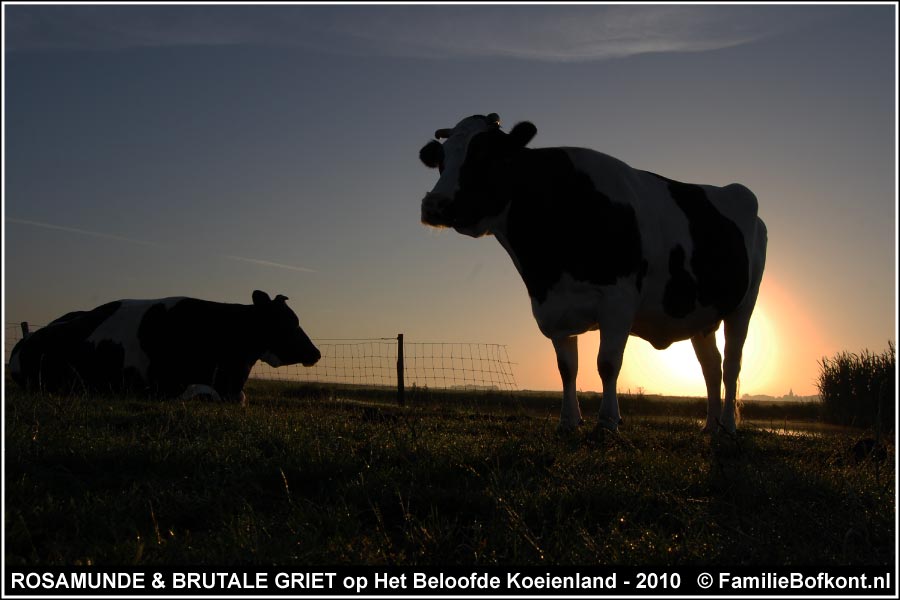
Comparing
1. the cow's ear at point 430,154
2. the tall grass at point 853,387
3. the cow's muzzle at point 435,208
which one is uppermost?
the cow's ear at point 430,154

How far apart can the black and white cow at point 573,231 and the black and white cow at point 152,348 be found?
4339mm

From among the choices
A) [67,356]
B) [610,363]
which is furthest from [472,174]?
[67,356]

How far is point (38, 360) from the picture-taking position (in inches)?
451

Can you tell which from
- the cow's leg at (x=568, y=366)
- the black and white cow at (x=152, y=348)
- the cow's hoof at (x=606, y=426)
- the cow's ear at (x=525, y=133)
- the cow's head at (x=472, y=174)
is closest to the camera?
the cow's hoof at (x=606, y=426)

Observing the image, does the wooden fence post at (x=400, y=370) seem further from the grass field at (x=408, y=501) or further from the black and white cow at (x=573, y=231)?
the grass field at (x=408, y=501)

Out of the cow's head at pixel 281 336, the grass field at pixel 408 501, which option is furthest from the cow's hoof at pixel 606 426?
the cow's head at pixel 281 336

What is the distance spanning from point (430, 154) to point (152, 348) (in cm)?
489

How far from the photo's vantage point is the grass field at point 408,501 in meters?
3.53

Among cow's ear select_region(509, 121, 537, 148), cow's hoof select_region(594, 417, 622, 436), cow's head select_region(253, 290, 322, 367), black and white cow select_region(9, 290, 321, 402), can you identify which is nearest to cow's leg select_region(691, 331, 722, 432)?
cow's hoof select_region(594, 417, 622, 436)

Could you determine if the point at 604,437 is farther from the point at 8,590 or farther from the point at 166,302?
the point at 166,302

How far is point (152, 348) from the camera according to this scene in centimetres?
1110

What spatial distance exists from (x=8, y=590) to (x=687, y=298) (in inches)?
284

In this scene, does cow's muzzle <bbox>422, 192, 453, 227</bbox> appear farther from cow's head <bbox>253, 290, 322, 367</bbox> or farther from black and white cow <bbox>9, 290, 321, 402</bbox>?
cow's head <bbox>253, 290, 322, 367</bbox>

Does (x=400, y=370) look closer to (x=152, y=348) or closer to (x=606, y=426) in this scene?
(x=152, y=348)
